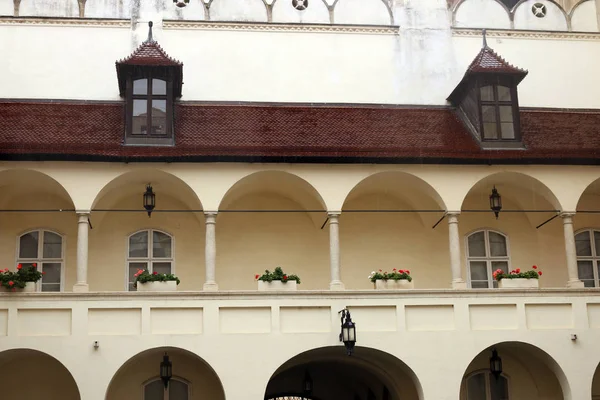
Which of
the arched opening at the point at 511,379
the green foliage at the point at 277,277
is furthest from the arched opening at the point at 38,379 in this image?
the arched opening at the point at 511,379

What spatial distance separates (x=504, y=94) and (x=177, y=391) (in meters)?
10.7

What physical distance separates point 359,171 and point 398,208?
7.73ft

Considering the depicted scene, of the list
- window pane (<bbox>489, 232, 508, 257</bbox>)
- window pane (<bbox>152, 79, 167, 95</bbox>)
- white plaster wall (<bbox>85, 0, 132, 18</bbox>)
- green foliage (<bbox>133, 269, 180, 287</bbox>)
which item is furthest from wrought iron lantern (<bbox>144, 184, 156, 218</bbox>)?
window pane (<bbox>489, 232, 508, 257</bbox>)

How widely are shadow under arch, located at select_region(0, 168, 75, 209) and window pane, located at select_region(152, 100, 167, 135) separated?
255 centimetres

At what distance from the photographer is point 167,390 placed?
919 inches

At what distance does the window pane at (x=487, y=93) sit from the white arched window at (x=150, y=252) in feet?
27.7

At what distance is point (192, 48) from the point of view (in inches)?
Result: 1035

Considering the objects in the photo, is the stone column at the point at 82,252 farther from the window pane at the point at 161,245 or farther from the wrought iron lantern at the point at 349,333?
the wrought iron lantern at the point at 349,333

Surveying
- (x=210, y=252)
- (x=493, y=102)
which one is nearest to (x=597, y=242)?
(x=493, y=102)

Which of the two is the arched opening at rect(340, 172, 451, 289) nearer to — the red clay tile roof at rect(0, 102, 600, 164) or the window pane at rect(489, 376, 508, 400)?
the red clay tile roof at rect(0, 102, 600, 164)

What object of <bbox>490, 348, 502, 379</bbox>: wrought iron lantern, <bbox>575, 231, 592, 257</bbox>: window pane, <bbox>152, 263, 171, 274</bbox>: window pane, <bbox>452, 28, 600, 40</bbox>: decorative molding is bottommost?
<bbox>490, 348, 502, 379</bbox>: wrought iron lantern

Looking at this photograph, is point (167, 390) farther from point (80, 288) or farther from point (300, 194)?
point (300, 194)

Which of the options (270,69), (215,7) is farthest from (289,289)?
(215,7)

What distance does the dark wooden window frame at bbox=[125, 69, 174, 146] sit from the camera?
909 inches
